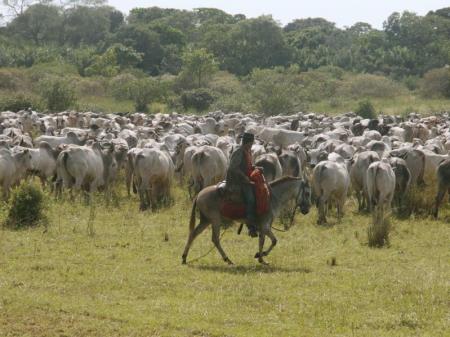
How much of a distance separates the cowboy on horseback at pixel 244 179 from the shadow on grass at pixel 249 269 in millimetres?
652

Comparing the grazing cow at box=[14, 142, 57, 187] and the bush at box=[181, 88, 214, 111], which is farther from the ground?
the grazing cow at box=[14, 142, 57, 187]

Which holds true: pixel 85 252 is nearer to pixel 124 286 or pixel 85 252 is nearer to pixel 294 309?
pixel 124 286

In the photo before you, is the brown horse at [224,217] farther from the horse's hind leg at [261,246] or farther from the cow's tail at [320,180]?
the cow's tail at [320,180]

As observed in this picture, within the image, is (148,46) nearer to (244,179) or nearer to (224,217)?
(224,217)

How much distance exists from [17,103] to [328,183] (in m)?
29.1

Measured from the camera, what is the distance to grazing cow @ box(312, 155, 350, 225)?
51.1 feet

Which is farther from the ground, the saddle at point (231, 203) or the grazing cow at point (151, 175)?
the saddle at point (231, 203)

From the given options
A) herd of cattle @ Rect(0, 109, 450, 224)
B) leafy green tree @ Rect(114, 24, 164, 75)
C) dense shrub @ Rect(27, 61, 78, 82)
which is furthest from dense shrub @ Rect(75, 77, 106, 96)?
herd of cattle @ Rect(0, 109, 450, 224)

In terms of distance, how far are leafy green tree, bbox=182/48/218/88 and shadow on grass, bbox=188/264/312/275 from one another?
1855 inches

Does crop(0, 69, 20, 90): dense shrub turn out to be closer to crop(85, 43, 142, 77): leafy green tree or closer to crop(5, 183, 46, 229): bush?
crop(85, 43, 142, 77): leafy green tree

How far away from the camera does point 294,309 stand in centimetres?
878

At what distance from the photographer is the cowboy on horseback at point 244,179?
11.0 metres

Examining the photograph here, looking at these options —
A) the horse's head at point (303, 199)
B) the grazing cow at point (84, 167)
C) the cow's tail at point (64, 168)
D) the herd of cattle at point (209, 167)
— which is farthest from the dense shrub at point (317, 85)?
the horse's head at point (303, 199)

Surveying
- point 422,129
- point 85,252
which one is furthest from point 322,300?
point 422,129
